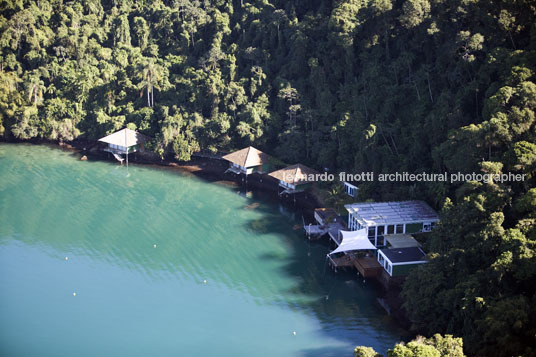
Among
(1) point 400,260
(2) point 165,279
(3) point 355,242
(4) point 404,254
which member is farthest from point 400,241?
(2) point 165,279

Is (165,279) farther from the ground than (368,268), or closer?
closer

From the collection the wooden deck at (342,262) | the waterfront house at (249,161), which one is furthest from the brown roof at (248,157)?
the wooden deck at (342,262)

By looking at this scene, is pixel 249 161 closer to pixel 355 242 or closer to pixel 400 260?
pixel 355 242

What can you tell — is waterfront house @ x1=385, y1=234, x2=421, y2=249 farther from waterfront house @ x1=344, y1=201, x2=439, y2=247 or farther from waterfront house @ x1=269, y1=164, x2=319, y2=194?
waterfront house @ x1=269, y1=164, x2=319, y2=194

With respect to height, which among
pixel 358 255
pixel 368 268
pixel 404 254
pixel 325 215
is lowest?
pixel 368 268

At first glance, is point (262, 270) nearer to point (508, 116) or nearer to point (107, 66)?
point (508, 116)

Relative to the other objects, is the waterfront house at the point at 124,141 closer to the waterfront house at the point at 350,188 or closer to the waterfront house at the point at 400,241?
the waterfront house at the point at 350,188

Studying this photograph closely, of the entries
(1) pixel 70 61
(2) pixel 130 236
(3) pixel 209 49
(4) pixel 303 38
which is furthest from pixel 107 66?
(2) pixel 130 236
